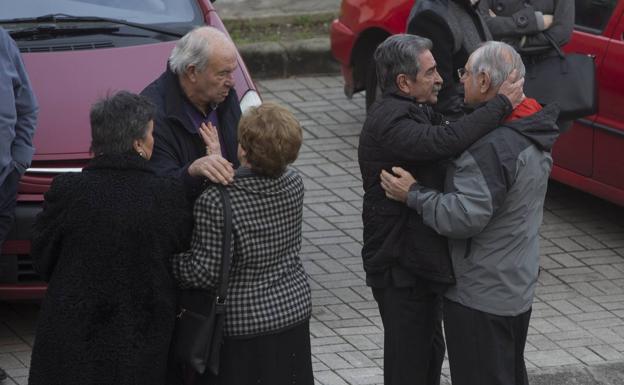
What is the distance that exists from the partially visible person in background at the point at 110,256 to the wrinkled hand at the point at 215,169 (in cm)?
10

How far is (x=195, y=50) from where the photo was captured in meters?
4.90

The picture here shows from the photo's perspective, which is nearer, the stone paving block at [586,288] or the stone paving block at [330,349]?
the stone paving block at [330,349]

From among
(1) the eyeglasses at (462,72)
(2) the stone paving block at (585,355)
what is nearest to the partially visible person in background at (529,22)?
(1) the eyeglasses at (462,72)

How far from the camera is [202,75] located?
4.92 metres

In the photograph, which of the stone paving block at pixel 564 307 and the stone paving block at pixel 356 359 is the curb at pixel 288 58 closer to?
the stone paving block at pixel 564 307

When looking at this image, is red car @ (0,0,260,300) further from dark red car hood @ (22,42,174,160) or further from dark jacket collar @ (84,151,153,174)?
dark jacket collar @ (84,151,153,174)

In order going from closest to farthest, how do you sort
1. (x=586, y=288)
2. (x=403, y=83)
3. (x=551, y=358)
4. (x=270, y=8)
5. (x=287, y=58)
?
(x=403, y=83)
(x=551, y=358)
(x=586, y=288)
(x=287, y=58)
(x=270, y=8)

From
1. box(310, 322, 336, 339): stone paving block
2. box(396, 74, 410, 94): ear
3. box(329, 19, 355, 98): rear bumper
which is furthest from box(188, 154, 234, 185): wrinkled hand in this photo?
Result: box(329, 19, 355, 98): rear bumper

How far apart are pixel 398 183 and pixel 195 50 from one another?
0.90 m

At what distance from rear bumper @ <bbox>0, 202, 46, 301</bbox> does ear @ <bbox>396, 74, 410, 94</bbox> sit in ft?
6.47

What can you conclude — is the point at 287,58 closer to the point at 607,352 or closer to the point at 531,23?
the point at 531,23

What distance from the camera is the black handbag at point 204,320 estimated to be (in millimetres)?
4465

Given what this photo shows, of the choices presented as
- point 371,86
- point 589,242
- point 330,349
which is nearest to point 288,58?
point 371,86

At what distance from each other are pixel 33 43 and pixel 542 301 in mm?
3009
